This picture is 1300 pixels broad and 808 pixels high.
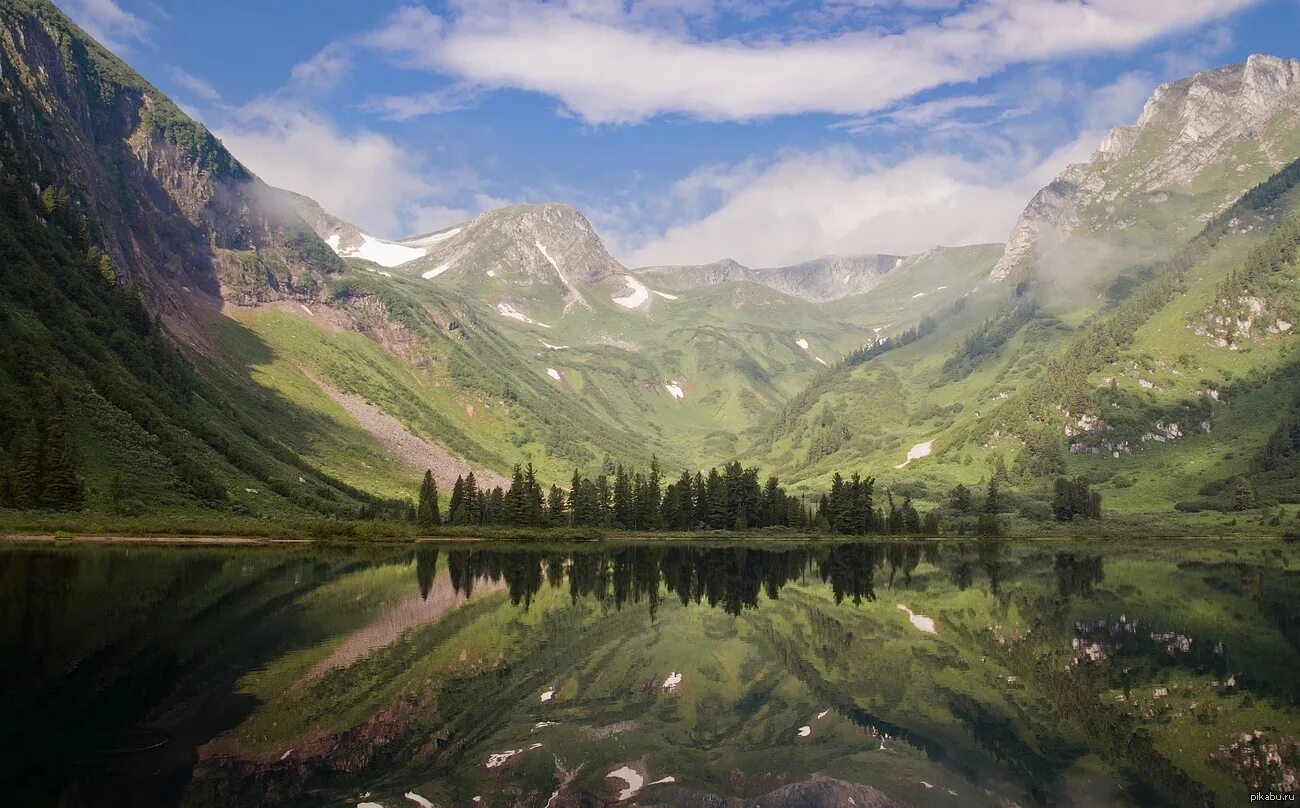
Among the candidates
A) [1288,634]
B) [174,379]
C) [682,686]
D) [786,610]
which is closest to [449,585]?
[786,610]

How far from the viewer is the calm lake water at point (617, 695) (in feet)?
70.3

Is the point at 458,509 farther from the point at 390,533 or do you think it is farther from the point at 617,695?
the point at 617,695

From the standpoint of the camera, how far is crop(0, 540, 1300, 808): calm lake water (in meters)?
21.4

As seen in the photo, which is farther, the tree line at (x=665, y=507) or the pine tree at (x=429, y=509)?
the tree line at (x=665, y=507)

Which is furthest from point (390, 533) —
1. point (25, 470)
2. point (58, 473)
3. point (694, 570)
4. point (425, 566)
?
point (694, 570)

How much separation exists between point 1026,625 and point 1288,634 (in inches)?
546

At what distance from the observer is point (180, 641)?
3678 centimetres

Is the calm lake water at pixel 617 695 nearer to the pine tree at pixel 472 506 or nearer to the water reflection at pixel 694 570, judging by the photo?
the water reflection at pixel 694 570

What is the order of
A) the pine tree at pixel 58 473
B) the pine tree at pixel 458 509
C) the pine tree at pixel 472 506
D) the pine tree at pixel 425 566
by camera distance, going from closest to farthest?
1. the pine tree at pixel 425 566
2. the pine tree at pixel 58 473
3. the pine tree at pixel 458 509
4. the pine tree at pixel 472 506

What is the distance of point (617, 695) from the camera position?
3200cm

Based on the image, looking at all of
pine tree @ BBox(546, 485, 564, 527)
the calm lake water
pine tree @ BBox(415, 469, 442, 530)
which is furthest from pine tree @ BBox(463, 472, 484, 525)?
the calm lake water

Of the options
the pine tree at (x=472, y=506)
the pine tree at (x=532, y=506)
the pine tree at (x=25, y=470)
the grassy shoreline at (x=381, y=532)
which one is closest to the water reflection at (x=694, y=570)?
the grassy shoreline at (x=381, y=532)

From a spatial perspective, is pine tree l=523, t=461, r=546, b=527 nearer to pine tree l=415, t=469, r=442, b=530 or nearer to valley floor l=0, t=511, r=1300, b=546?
valley floor l=0, t=511, r=1300, b=546

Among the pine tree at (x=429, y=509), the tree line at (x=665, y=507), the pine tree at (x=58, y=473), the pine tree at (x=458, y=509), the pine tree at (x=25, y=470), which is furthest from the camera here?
the pine tree at (x=458, y=509)
